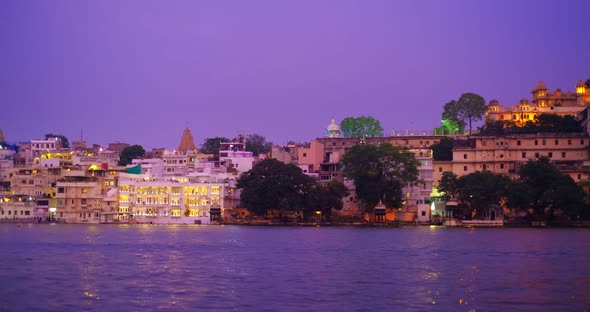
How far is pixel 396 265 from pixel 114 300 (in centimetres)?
1645

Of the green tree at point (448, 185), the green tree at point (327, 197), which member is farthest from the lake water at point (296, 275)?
the green tree at point (327, 197)

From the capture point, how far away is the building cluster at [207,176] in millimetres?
94000

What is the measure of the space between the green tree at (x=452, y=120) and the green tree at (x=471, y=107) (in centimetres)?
42

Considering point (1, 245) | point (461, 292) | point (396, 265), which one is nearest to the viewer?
point (461, 292)

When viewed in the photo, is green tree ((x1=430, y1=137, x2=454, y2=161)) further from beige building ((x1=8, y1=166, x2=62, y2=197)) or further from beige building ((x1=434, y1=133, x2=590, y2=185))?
beige building ((x1=8, y1=166, x2=62, y2=197))

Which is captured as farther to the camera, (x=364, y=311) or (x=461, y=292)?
(x=461, y=292)

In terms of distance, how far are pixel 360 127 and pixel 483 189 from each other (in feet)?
124

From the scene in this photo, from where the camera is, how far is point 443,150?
10031 cm

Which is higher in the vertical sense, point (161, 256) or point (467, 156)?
point (467, 156)

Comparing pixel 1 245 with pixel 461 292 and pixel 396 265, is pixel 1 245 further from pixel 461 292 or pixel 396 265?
pixel 461 292

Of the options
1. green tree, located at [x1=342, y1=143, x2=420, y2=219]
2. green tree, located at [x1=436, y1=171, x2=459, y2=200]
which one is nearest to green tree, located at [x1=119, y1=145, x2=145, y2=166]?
green tree, located at [x1=342, y1=143, x2=420, y2=219]

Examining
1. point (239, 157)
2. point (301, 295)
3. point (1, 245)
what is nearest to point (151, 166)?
point (239, 157)

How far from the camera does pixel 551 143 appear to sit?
310 ft

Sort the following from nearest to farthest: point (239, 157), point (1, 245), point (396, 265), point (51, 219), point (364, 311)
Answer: point (364, 311)
point (396, 265)
point (1, 245)
point (51, 219)
point (239, 157)
